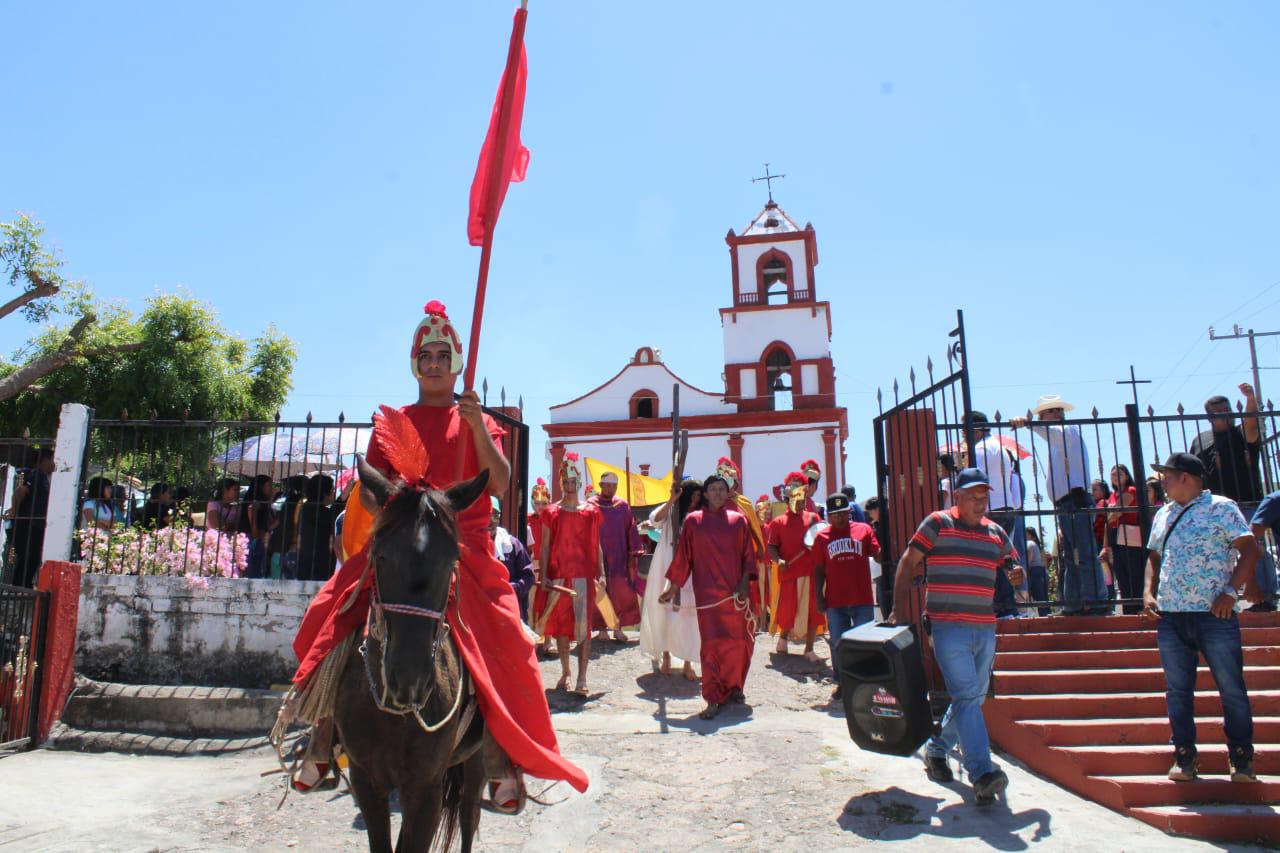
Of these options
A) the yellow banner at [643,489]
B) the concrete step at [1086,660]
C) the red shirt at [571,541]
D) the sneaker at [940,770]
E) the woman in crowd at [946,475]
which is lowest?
the sneaker at [940,770]

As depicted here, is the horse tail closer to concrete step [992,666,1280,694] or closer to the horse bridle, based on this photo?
the horse bridle

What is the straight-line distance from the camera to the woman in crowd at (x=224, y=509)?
899cm

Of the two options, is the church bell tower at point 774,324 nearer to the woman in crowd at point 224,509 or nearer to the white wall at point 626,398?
the white wall at point 626,398

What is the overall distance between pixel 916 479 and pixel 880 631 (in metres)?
2.25

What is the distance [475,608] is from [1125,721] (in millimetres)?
4838

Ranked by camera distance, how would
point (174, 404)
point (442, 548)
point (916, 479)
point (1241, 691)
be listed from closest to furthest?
point (442, 548) < point (1241, 691) < point (916, 479) < point (174, 404)

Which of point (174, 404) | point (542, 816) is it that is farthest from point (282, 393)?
point (542, 816)

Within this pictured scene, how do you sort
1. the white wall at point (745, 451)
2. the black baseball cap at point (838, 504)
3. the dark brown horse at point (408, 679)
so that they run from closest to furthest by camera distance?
the dark brown horse at point (408, 679) → the black baseball cap at point (838, 504) → the white wall at point (745, 451)

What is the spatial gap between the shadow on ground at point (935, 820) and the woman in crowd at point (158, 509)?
6.93 metres

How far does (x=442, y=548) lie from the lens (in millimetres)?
3184

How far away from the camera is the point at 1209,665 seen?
5.45 meters

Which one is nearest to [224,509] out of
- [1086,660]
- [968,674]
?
[968,674]

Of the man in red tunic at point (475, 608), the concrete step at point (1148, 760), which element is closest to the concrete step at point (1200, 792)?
the concrete step at point (1148, 760)

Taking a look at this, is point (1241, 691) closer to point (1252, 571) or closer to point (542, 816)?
point (1252, 571)
